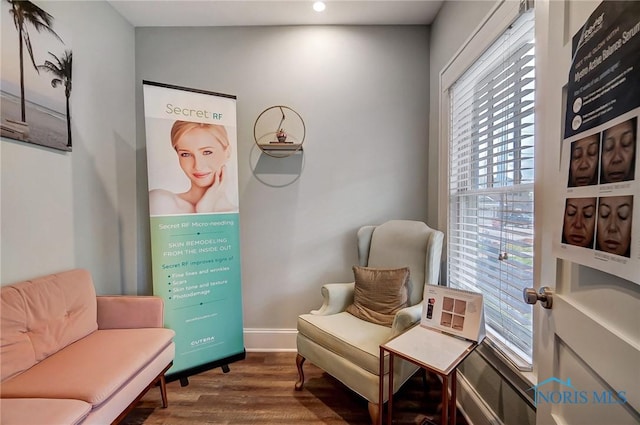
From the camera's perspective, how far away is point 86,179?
6.27 feet

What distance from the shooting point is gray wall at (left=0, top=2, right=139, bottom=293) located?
148cm

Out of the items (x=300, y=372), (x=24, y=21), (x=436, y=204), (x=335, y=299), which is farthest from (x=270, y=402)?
(x=24, y=21)

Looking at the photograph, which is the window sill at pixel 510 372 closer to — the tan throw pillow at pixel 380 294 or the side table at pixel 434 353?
the side table at pixel 434 353

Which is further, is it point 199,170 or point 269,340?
point 269,340

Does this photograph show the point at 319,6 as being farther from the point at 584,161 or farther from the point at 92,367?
the point at 92,367

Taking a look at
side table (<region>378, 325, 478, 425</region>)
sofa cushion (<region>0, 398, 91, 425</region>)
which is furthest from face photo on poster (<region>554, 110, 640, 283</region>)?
sofa cushion (<region>0, 398, 91, 425</region>)

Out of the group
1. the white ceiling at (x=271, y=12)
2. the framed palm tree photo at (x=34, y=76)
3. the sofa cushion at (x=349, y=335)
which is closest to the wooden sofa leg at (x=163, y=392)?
the sofa cushion at (x=349, y=335)

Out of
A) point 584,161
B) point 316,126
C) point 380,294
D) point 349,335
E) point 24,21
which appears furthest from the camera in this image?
point 316,126

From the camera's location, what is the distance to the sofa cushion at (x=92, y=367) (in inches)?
45.4

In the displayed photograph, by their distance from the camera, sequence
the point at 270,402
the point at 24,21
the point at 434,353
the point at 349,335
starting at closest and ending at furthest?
the point at 434,353, the point at 24,21, the point at 349,335, the point at 270,402

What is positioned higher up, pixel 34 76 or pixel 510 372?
pixel 34 76

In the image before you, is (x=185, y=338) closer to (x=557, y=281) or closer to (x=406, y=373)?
(x=406, y=373)

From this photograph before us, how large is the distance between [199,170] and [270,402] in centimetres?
167

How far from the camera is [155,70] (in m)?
2.38
